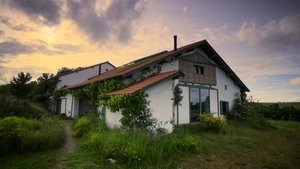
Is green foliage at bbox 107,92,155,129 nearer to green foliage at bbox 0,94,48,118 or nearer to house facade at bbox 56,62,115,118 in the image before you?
green foliage at bbox 0,94,48,118

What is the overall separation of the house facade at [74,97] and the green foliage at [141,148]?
1232 cm

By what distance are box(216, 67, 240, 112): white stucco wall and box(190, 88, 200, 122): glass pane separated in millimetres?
3210

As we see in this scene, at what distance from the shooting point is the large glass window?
16.2 meters

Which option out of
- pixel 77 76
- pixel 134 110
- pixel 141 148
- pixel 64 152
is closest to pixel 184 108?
pixel 134 110

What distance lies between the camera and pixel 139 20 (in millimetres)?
12781

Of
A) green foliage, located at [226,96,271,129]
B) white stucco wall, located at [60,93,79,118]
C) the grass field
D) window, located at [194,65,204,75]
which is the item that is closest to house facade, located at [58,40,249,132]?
window, located at [194,65,204,75]

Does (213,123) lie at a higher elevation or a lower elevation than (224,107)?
lower

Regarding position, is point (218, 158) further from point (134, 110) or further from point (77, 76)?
point (77, 76)

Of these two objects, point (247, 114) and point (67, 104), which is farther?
point (67, 104)

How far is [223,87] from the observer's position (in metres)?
19.4

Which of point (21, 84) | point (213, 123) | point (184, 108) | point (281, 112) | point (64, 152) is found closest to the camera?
point (64, 152)

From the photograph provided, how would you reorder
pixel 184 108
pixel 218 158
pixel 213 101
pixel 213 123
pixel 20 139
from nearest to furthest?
pixel 20 139
pixel 218 158
pixel 213 123
pixel 184 108
pixel 213 101

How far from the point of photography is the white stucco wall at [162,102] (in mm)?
10896

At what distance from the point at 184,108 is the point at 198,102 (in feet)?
6.00
